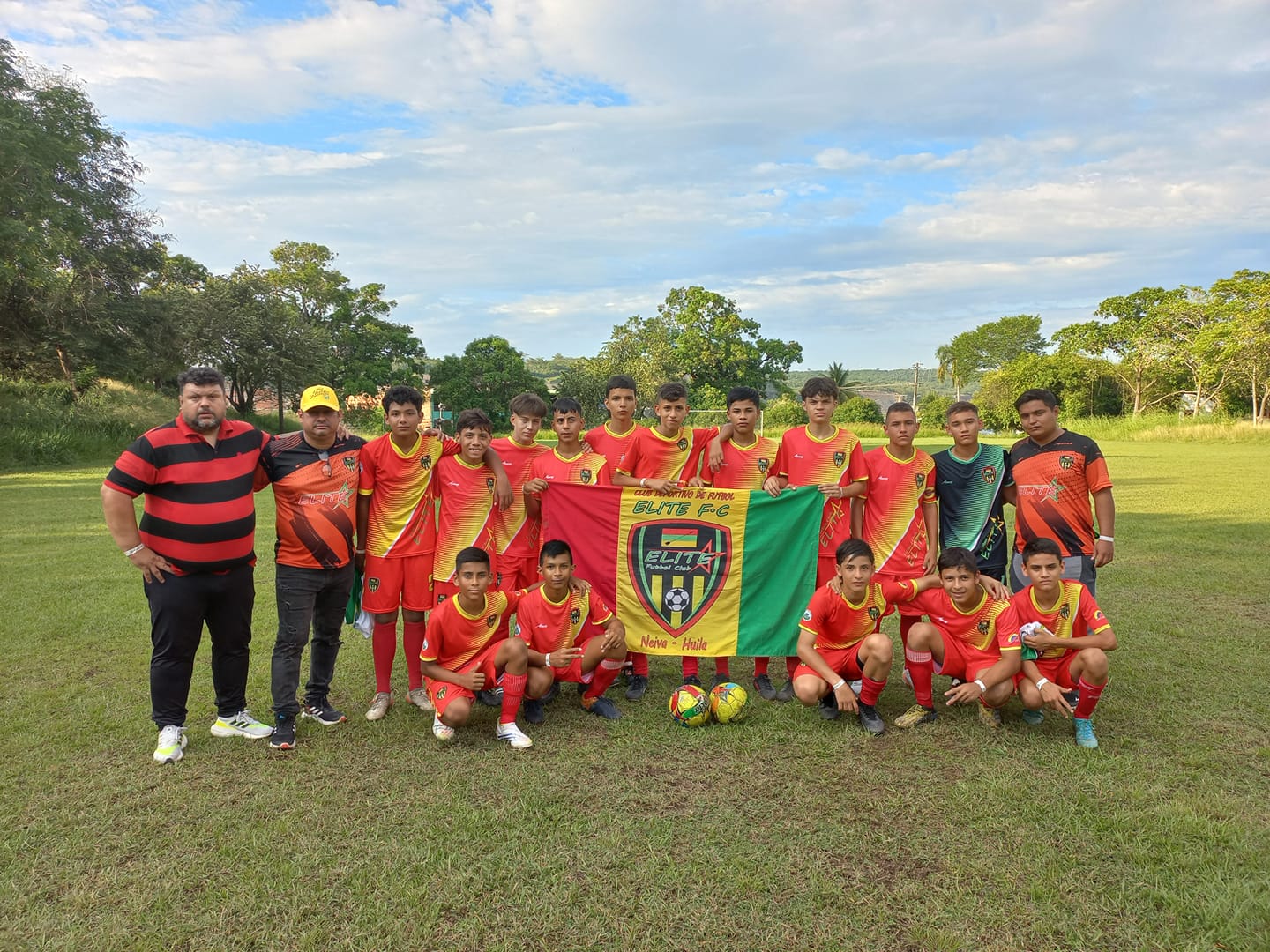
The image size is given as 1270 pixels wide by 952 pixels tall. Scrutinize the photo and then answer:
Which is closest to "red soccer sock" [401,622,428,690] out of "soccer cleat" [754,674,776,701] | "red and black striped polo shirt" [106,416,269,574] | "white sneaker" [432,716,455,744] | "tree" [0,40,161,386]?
"white sneaker" [432,716,455,744]

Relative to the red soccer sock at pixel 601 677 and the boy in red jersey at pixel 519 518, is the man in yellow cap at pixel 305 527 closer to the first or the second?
the boy in red jersey at pixel 519 518

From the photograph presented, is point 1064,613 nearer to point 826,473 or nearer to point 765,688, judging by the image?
point 826,473

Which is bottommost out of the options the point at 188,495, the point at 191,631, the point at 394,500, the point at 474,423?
the point at 191,631

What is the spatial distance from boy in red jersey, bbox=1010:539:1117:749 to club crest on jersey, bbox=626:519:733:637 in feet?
6.35

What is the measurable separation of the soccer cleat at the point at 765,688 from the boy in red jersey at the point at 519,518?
68.6 inches

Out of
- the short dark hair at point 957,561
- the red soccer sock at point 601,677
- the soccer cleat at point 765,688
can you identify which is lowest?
the soccer cleat at point 765,688

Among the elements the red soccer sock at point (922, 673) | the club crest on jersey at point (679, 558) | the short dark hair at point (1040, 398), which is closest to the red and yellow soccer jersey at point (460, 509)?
the club crest on jersey at point (679, 558)

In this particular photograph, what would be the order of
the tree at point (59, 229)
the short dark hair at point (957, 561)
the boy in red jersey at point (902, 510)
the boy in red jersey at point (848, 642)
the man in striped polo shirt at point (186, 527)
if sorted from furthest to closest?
the tree at point (59, 229) → the boy in red jersey at point (902, 510) → the short dark hair at point (957, 561) → the boy in red jersey at point (848, 642) → the man in striped polo shirt at point (186, 527)

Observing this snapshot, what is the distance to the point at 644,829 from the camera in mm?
3516

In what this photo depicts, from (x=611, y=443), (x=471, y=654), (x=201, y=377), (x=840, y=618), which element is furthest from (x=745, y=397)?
(x=201, y=377)

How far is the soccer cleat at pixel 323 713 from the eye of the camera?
478 cm

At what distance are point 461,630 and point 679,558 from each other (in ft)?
5.48

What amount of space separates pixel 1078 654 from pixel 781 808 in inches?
83.8

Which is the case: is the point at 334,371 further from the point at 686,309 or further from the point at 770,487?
the point at 770,487
